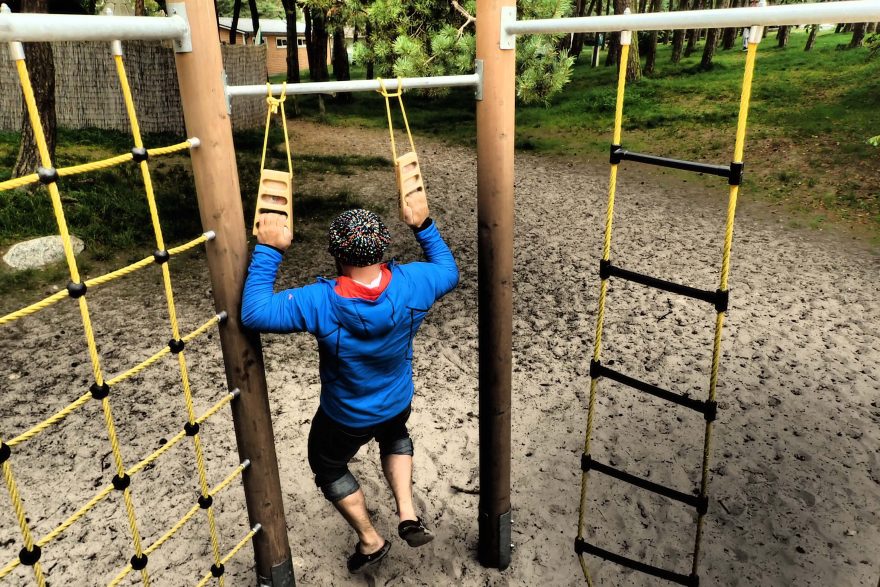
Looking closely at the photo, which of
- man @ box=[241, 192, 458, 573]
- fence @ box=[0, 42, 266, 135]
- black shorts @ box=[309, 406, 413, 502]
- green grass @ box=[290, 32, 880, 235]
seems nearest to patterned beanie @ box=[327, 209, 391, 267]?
man @ box=[241, 192, 458, 573]

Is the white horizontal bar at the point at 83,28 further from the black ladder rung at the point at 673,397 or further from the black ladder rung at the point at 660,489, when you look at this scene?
the black ladder rung at the point at 660,489

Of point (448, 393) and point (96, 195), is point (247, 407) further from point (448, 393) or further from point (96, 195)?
point (96, 195)

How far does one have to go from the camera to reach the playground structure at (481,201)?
Result: 2.02 m

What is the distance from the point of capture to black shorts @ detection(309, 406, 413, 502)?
2791 mm

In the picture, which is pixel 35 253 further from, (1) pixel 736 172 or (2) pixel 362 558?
(1) pixel 736 172

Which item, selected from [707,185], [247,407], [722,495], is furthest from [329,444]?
[707,185]

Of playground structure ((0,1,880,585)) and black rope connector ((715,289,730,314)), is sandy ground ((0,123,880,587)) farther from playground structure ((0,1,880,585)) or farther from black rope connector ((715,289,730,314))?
black rope connector ((715,289,730,314))

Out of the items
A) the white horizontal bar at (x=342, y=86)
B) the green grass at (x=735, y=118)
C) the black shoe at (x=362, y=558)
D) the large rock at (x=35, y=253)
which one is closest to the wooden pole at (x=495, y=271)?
the white horizontal bar at (x=342, y=86)

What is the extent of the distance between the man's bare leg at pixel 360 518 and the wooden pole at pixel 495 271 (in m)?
0.54

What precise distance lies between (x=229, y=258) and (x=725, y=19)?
5.92 ft

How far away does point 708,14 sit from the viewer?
A: 218 cm

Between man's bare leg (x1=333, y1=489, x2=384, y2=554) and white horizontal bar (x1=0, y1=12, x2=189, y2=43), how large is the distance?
1.94 metres

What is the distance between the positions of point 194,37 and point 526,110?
14.8 m

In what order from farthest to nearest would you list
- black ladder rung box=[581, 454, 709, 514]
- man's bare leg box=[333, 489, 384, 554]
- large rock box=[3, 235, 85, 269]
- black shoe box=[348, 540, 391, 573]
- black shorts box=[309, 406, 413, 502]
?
large rock box=[3, 235, 85, 269], black shoe box=[348, 540, 391, 573], man's bare leg box=[333, 489, 384, 554], black shorts box=[309, 406, 413, 502], black ladder rung box=[581, 454, 709, 514]
